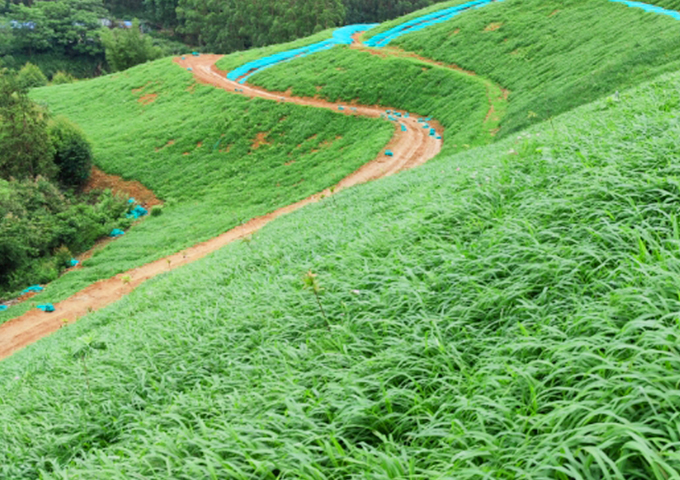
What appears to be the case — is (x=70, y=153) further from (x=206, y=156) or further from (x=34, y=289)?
(x=34, y=289)

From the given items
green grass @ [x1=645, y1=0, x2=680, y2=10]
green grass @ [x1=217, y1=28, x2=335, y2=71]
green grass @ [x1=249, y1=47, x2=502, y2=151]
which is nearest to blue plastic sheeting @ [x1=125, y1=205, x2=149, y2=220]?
green grass @ [x1=249, y1=47, x2=502, y2=151]

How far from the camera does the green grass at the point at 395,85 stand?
25.0m

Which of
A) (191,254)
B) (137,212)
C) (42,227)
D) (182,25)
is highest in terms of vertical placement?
(182,25)

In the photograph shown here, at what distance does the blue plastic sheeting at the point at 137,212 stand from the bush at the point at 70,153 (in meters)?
7.50

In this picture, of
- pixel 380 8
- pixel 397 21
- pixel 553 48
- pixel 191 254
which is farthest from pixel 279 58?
pixel 380 8

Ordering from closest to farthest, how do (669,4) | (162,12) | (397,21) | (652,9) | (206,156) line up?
1. (652,9)
2. (669,4)
3. (206,156)
4. (397,21)
5. (162,12)

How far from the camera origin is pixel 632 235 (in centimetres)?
368

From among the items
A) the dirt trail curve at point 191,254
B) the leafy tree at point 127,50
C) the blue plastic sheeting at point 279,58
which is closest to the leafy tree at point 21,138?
the dirt trail curve at point 191,254

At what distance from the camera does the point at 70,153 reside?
99.6 ft

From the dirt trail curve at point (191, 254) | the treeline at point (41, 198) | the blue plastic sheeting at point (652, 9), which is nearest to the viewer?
the dirt trail curve at point (191, 254)

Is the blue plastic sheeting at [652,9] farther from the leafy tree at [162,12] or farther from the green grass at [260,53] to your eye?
the leafy tree at [162,12]

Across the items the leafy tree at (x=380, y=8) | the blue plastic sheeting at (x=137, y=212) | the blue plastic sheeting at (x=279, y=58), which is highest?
the leafy tree at (x=380, y=8)

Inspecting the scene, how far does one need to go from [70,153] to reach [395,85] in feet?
86.3

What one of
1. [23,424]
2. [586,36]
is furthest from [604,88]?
[23,424]
